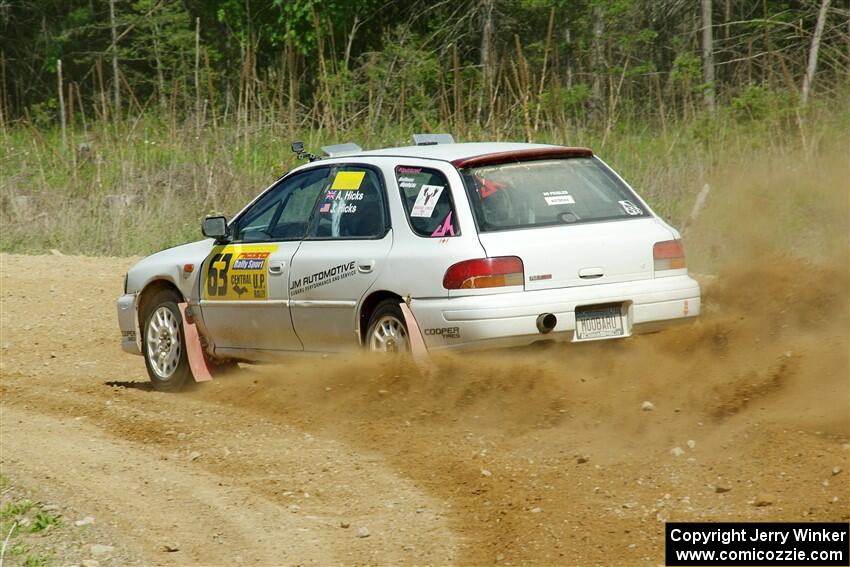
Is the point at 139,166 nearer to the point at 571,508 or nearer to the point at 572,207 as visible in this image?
the point at 572,207

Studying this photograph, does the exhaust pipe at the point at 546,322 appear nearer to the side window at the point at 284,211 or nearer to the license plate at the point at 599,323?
the license plate at the point at 599,323

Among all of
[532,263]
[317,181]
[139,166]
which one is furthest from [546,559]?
[139,166]

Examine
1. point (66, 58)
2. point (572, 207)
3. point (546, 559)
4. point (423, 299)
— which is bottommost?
point (546, 559)

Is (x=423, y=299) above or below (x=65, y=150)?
below

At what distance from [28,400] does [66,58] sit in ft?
109

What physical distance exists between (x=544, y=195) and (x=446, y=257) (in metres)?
0.78

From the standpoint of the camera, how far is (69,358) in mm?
11508

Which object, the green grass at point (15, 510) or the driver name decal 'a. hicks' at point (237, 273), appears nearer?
the green grass at point (15, 510)

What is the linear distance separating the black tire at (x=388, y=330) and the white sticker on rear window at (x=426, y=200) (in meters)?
0.55

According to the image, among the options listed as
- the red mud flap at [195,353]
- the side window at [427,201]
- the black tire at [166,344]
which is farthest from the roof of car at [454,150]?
the black tire at [166,344]

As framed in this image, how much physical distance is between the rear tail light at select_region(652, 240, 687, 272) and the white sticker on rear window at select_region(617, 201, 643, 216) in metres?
0.26

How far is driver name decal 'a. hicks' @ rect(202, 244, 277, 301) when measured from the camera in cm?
848

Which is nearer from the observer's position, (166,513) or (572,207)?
(166,513)

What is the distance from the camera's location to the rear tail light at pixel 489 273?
7012mm
